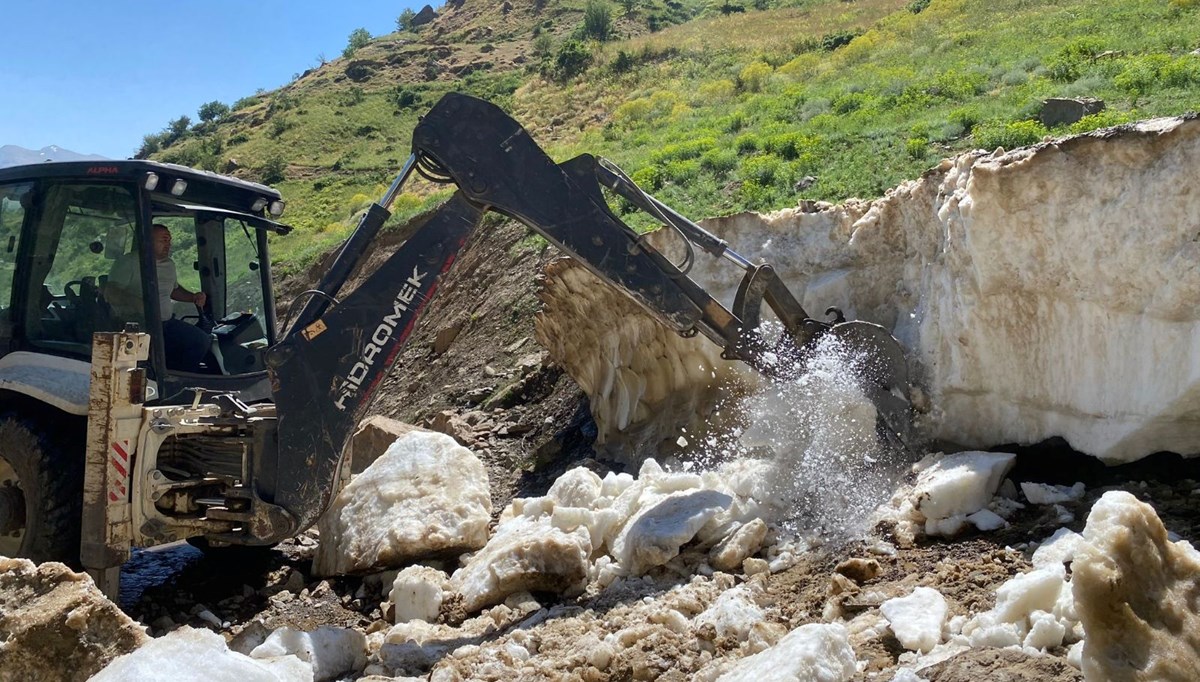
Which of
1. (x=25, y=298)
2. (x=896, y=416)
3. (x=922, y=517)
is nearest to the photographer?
(x=922, y=517)

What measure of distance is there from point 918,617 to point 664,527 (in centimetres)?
173

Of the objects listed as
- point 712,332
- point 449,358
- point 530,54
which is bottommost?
point 449,358

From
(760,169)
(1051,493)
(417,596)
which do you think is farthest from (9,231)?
(760,169)

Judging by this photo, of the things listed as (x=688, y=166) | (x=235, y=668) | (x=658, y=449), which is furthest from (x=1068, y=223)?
(x=688, y=166)

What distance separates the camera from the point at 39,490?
6.07m

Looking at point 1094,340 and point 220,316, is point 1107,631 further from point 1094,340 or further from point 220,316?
point 220,316

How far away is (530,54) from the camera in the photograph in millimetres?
56406

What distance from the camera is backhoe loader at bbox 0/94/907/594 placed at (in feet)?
19.3

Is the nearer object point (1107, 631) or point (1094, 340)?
point (1107, 631)

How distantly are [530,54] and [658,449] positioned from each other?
50.9 metres

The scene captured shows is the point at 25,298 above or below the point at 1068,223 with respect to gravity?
below

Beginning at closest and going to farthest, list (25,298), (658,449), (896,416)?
→ (896,416) < (25,298) < (658,449)

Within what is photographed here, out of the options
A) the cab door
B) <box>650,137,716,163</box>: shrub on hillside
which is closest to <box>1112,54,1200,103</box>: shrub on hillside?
<box>650,137,716,163</box>: shrub on hillside

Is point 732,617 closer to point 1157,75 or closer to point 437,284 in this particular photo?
point 437,284
